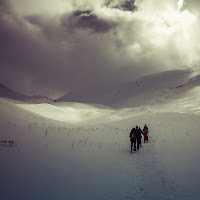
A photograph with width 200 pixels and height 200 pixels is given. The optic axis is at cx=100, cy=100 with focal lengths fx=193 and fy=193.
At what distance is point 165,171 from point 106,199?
369 cm

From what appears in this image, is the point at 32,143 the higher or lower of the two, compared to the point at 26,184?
higher

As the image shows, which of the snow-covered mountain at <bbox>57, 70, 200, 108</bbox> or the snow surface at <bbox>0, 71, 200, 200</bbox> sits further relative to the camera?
the snow-covered mountain at <bbox>57, 70, 200, 108</bbox>

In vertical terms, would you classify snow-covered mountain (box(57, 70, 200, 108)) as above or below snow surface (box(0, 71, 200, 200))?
above

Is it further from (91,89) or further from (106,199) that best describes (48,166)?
(91,89)

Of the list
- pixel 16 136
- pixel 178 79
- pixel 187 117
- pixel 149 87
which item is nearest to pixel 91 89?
pixel 149 87

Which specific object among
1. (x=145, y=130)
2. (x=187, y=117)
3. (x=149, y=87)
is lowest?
(x=145, y=130)

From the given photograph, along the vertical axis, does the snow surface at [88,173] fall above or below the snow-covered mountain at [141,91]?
below

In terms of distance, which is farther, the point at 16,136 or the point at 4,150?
the point at 16,136

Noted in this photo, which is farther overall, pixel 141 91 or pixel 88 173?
pixel 141 91

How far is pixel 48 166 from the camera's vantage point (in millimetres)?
7688

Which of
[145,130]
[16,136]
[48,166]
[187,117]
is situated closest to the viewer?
[48,166]

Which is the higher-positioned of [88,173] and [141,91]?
[141,91]

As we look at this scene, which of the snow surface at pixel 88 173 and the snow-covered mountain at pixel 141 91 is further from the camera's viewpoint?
the snow-covered mountain at pixel 141 91

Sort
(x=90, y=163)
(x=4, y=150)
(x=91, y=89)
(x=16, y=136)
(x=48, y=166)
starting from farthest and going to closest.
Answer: (x=91, y=89) < (x=16, y=136) < (x=90, y=163) < (x=4, y=150) < (x=48, y=166)
